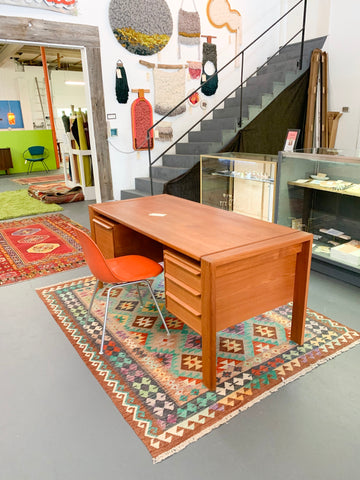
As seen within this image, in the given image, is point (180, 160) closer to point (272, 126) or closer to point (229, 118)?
point (229, 118)

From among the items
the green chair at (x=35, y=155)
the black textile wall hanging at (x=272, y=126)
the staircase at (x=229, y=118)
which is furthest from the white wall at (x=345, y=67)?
the green chair at (x=35, y=155)

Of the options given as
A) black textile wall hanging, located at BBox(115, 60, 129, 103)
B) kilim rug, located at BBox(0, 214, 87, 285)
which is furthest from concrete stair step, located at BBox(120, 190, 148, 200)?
black textile wall hanging, located at BBox(115, 60, 129, 103)

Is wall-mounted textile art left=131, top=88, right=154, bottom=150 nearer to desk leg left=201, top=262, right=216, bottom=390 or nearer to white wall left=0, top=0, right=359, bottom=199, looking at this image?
white wall left=0, top=0, right=359, bottom=199

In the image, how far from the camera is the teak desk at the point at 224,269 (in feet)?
5.90

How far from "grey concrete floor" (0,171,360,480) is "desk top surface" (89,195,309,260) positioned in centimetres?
82

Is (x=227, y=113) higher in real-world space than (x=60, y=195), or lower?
higher

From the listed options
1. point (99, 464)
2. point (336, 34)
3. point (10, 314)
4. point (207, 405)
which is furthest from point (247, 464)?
point (336, 34)

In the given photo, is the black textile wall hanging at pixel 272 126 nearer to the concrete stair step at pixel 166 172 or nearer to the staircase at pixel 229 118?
the staircase at pixel 229 118

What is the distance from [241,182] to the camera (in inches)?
162

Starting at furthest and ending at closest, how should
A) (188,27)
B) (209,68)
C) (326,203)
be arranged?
1. (209,68)
2. (188,27)
3. (326,203)

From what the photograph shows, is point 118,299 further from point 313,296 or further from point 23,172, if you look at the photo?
point 23,172

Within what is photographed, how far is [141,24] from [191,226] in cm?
455

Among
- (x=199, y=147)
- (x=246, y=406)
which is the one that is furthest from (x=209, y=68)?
(x=246, y=406)

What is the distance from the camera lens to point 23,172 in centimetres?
1102
